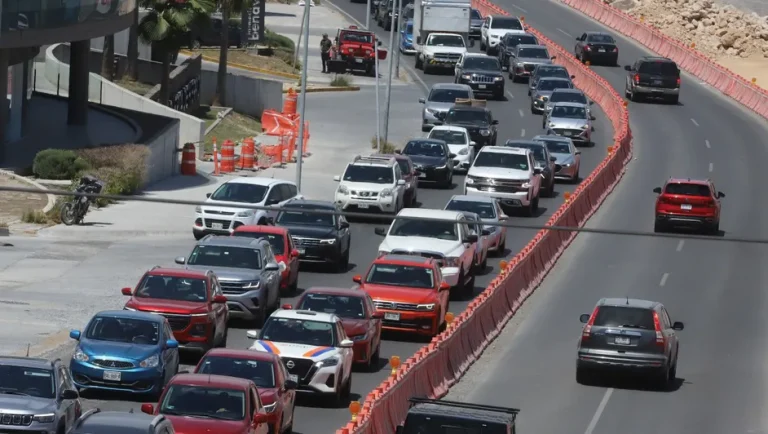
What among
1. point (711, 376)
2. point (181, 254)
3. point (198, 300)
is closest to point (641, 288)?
point (711, 376)

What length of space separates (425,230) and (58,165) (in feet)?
41.0

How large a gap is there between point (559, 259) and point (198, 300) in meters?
16.5

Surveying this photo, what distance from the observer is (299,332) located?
25.7 metres

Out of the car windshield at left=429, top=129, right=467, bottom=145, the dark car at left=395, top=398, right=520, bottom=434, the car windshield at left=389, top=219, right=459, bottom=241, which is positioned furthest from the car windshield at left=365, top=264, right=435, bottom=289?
the car windshield at left=429, top=129, right=467, bottom=145

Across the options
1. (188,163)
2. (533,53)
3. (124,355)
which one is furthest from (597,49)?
(124,355)

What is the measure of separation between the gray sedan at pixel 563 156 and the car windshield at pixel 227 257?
22.3 meters

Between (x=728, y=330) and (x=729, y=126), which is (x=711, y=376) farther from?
(x=729, y=126)

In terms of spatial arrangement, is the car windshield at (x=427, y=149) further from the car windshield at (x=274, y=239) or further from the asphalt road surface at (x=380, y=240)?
the car windshield at (x=274, y=239)

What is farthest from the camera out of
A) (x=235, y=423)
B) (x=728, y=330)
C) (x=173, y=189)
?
(x=173, y=189)

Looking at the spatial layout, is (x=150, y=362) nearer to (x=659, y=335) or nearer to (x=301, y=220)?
(x=659, y=335)

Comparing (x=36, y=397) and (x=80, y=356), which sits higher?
(x=36, y=397)

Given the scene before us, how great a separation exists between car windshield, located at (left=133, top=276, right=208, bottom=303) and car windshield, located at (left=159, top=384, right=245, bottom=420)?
21.7 ft

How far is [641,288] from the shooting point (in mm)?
38125

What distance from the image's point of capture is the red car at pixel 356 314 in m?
27.8
